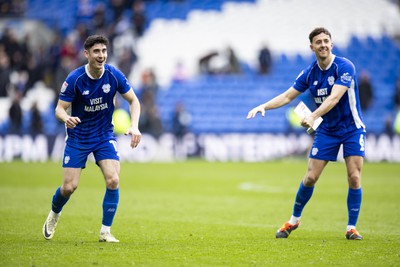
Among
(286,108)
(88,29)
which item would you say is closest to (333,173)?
(286,108)

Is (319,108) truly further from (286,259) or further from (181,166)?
(181,166)

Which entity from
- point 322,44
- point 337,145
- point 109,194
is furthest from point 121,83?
point 337,145

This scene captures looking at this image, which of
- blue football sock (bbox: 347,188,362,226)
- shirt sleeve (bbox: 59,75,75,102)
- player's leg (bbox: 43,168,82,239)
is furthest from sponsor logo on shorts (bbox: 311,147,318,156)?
shirt sleeve (bbox: 59,75,75,102)

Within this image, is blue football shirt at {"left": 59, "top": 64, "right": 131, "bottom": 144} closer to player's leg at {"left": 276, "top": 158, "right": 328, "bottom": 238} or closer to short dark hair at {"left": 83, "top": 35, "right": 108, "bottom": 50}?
short dark hair at {"left": 83, "top": 35, "right": 108, "bottom": 50}

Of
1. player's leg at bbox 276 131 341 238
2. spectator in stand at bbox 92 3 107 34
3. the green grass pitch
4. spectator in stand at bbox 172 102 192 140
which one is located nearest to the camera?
the green grass pitch

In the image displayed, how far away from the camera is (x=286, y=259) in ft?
26.1

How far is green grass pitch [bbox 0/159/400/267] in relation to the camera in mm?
8070

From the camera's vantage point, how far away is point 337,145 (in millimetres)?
9891

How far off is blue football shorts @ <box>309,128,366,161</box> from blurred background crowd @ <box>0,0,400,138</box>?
60.9 ft

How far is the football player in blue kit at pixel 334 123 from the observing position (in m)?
9.64

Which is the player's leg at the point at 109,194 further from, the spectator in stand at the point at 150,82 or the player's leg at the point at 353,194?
the spectator in stand at the point at 150,82

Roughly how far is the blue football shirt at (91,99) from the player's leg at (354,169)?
2957 millimetres

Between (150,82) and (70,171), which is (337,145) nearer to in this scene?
(70,171)

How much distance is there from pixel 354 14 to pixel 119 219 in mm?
25449
